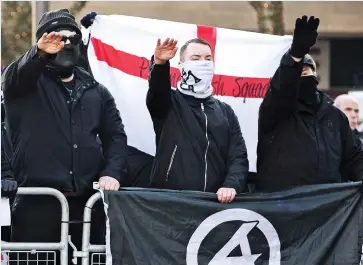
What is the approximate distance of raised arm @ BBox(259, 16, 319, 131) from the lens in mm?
5312

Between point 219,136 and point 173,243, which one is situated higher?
point 219,136

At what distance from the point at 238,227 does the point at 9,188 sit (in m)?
1.40

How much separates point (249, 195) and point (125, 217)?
77cm

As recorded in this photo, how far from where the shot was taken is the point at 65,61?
559 cm

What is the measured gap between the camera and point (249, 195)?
17.9ft

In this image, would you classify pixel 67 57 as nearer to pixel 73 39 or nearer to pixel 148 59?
pixel 73 39

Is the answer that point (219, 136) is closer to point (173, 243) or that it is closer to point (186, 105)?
point (186, 105)

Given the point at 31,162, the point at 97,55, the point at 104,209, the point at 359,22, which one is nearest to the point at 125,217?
the point at 104,209

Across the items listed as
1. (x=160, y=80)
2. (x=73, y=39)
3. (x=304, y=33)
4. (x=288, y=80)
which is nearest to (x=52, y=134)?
(x=73, y=39)

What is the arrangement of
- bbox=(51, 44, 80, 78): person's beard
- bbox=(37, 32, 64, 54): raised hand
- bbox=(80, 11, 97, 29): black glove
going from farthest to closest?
1. bbox=(80, 11, 97, 29): black glove
2. bbox=(51, 44, 80, 78): person's beard
3. bbox=(37, 32, 64, 54): raised hand

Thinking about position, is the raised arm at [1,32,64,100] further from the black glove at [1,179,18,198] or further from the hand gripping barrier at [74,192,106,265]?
the hand gripping barrier at [74,192,106,265]

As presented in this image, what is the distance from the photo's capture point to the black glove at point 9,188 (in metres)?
5.08

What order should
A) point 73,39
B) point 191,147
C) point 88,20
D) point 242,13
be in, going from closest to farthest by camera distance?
point 191,147 < point 73,39 < point 88,20 < point 242,13

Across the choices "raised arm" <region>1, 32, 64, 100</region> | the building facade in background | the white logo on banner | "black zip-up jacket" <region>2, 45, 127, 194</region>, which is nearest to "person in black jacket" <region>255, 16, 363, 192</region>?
the white logo on banner
